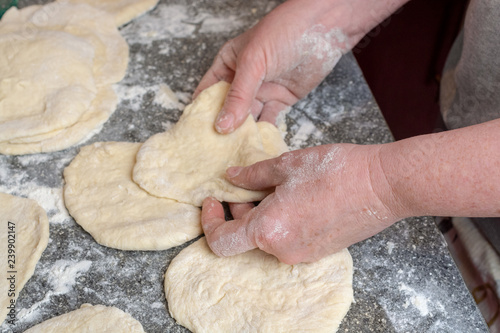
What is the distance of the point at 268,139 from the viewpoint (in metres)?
1.72

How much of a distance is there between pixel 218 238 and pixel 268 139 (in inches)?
19.3

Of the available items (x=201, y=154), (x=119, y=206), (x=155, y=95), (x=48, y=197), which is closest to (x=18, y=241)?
(x=48, y=197)

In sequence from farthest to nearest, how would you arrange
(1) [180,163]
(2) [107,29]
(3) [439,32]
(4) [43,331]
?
(3) [439,32] < (2) [107,29] < (1) [180,163] < (4) [43,331]

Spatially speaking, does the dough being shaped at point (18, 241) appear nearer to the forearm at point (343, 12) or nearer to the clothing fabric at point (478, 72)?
the forearm at point (343, 12)

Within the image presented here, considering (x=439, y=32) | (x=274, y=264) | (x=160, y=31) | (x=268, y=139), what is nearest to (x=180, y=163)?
(x=268, y=139)

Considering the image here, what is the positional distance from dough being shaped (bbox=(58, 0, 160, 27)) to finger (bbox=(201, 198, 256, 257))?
4.15ft

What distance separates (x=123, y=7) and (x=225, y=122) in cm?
109

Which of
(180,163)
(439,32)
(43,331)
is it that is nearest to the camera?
(43,331)

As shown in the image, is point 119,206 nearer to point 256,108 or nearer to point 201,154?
point 201,154

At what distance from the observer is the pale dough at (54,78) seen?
68.8 inches

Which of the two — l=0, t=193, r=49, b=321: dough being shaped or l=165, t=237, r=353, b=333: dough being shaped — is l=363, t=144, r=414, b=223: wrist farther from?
l=0, t=193, r=49, b=321: dough being shaped

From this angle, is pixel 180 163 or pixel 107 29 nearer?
pixel 180 163

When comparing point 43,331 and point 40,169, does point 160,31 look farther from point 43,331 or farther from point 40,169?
point 43,331

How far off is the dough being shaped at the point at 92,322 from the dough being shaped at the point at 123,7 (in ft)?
4.80
